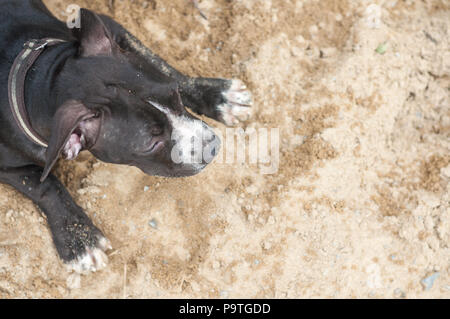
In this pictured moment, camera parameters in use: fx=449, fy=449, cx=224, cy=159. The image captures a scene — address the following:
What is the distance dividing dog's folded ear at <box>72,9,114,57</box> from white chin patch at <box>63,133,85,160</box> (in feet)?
1.81

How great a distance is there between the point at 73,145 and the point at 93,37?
0.73m

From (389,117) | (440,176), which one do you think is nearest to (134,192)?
(389,117)

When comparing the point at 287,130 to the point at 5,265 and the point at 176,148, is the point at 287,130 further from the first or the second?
the point at 5,265

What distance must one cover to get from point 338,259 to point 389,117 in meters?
1.32

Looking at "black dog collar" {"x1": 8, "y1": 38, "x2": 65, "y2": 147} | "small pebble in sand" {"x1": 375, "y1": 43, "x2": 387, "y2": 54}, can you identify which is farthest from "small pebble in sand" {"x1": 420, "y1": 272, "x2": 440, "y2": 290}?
"black dog collar" {"x1": 8, "y1": 38, "x2": 65, "y2": 147}

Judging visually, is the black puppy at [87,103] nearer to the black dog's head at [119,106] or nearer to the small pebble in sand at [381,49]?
the black dog's head at [119,106]

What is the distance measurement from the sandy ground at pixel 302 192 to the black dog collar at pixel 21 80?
1004 mm

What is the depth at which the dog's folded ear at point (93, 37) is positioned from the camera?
2.89 m

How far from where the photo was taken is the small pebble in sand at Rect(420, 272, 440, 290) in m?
3.62

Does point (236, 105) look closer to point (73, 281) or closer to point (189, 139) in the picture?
point (189, 139)

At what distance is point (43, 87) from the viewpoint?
3008 millimetres

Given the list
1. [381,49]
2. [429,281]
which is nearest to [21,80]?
[381,49]

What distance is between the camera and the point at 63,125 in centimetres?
263

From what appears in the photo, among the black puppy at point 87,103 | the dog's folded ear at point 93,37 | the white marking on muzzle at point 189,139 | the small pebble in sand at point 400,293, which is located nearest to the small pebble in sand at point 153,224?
the black puppy at point 87,103
